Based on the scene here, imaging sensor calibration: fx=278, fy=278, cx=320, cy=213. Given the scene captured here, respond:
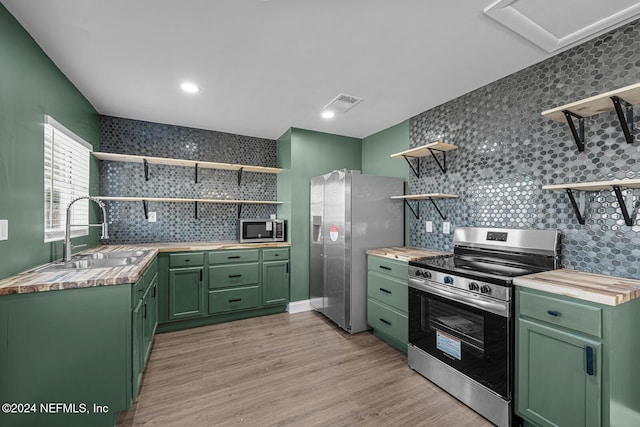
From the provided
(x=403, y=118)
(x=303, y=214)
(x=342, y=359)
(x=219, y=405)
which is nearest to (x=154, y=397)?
(x=219, y=405)

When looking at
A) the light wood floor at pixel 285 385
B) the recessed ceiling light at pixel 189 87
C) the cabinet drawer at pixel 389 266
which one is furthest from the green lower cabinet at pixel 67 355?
the cabinet drawer at pixel 389 266

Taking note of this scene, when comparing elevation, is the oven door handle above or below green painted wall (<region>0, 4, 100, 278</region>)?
below

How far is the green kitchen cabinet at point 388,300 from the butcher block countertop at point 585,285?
1004 millimetres

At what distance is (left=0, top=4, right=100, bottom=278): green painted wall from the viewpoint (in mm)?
1604

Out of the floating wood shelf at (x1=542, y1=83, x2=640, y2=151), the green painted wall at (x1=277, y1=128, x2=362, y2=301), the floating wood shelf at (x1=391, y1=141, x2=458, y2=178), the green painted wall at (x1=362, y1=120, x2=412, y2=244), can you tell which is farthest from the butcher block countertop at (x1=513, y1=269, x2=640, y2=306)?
the green painted wall at (x1=277, y1=128, x2=362, y2=301)

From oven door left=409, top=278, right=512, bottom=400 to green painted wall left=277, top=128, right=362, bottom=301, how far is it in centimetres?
175

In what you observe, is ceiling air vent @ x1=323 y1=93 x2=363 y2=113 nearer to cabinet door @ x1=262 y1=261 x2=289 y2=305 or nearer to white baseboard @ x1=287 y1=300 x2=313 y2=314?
cabinet door @ x1=262 y1=261 x2=289 y2=305

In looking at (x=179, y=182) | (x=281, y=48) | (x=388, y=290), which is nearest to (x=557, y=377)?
(x=388, y=290)

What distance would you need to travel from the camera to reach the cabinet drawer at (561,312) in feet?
4.43

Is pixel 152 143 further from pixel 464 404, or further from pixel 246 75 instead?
pixel 464 404

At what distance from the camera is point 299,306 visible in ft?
12.3

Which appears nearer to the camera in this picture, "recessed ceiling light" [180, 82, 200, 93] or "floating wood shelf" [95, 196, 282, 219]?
"recessed ceiling light" [180, 82, 200, 93]

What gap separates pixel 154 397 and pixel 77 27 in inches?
99.5

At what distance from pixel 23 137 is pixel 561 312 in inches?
131
